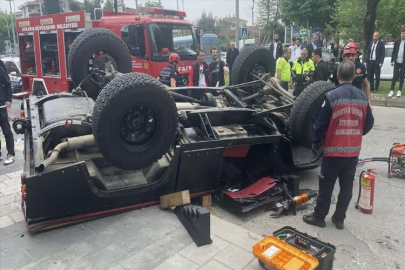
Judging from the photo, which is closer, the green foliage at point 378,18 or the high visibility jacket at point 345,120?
the high visibility jacket at point 345,120

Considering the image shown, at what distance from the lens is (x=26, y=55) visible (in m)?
11.5

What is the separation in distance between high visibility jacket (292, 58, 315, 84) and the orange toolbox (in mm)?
6183

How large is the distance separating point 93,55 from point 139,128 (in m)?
2.27

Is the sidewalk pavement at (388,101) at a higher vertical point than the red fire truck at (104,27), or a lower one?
lower

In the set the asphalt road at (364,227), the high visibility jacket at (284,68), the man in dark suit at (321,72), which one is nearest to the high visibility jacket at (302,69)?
the man in dark suit at (321,72)

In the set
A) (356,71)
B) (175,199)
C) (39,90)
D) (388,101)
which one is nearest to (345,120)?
(175,199)

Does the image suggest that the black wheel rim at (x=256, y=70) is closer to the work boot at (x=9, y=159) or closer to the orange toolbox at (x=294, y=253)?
the orange toolbox at (x=294, y=253)

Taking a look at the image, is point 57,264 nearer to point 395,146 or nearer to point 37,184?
point 37,184

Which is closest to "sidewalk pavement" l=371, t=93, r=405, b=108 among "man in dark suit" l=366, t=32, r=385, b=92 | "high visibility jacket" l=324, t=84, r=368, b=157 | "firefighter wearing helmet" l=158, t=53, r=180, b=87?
"man in dark suit" l=366, t=32, r=385, b=92

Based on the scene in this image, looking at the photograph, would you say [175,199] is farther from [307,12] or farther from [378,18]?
[307,12]

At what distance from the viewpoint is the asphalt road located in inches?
125

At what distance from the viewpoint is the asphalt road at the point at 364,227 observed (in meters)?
3.17

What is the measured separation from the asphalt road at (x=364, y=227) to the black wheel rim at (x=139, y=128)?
1.25m

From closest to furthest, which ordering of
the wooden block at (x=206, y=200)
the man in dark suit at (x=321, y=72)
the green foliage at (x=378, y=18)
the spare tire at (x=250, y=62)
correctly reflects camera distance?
the wooden block at (x=206, y=200), the spare tire at (x=250, y=62), the man in dark suit at (x=321, y=72), the green foliage at (x=378, y=18)
